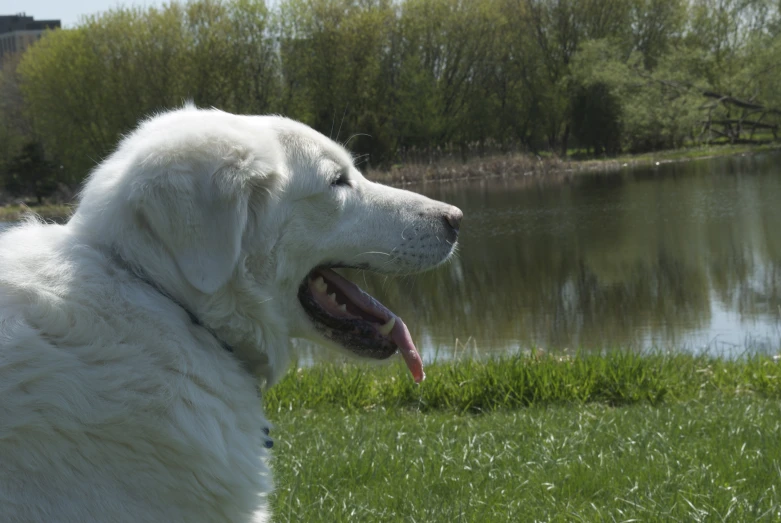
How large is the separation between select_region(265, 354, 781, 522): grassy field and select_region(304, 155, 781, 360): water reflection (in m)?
1.16

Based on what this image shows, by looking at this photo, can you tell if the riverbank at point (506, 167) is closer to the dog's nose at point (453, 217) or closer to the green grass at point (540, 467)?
the green grass at point (540, 467)

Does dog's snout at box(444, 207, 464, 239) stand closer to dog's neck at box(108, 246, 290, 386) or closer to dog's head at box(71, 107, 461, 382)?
dog's head at box(71, 107, 461, 382)

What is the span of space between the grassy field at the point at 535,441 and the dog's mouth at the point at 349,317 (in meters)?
1.09

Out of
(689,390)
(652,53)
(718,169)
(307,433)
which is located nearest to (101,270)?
(307,433)

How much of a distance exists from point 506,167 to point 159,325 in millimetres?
41600

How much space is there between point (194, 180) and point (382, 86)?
166ft

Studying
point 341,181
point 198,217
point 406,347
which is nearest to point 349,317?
point 406,347

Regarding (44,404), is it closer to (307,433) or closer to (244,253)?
(244,253)

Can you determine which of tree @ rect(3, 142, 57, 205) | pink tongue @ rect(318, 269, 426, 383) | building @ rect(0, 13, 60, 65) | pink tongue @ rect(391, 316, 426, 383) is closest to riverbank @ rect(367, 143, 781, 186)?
tree @ rect(3, 142, 57, 205)

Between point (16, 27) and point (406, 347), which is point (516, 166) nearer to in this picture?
point (406, 347)

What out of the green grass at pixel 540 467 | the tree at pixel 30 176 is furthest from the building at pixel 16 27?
the green grass at pixel 540 467

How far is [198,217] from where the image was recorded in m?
2.46

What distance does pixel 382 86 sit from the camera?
51844 mm

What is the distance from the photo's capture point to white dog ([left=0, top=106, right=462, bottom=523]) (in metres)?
2.21
